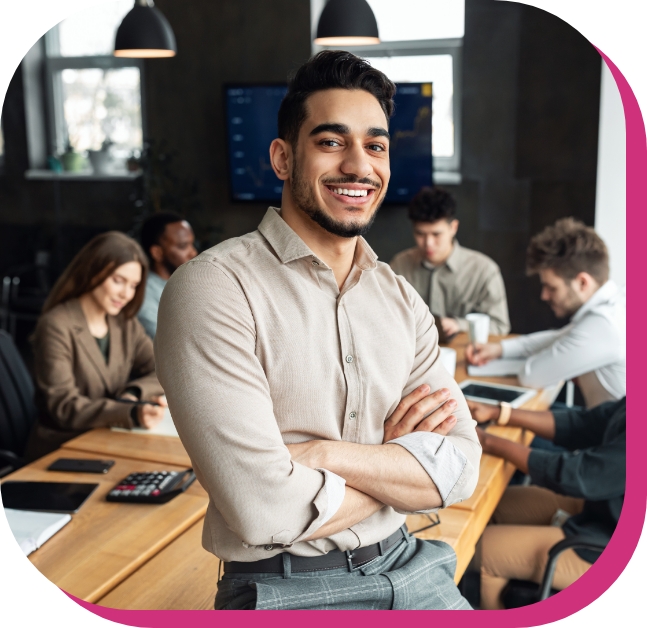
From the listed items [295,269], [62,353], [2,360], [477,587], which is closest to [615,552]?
[295,269]

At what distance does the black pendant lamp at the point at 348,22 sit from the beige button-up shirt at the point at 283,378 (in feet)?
5.89

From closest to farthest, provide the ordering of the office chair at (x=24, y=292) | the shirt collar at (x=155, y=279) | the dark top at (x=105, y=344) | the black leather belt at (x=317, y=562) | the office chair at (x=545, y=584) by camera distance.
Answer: the black leather belt at (x=317, y=562) < the office chair at (x=545, y=584) < the dark top at (x=105, y=344) < the shirt collar at (x=155, y=279) < the office chair at (x=24, y=292)

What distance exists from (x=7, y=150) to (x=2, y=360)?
3816 millimetres

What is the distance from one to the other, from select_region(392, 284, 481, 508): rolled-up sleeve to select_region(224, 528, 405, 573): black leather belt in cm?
14

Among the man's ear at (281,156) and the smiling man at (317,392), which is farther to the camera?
the man's ear at (281,156)

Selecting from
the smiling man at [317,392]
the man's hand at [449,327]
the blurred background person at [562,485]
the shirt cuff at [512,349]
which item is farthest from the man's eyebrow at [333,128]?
the man's hand at [449,327]

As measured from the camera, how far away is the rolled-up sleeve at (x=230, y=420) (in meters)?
1.02

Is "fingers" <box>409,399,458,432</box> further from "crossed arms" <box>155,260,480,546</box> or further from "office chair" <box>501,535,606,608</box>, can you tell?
"office chair" <box>501,535,606,608</box>

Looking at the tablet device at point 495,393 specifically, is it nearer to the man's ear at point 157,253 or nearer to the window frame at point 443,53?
the man's ear at point 157,253

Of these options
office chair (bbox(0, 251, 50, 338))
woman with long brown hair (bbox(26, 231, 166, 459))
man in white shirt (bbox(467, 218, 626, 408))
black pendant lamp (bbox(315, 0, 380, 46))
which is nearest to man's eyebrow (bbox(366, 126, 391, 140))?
woman with long brown hair (bbox(26, 231, 166, 459))

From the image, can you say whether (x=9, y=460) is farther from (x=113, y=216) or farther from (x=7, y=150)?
(x=7, y=150)

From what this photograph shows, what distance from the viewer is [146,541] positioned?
1.42 meters

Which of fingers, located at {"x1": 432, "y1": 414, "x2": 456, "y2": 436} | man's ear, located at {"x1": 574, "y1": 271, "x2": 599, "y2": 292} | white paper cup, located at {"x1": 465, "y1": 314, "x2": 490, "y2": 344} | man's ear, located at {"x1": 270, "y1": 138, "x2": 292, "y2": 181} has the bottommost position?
white paper cup, located at {"x1": 465, "y1": 314, "x2": 490, "y2": 344}

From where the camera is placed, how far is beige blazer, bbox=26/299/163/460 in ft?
7.10
